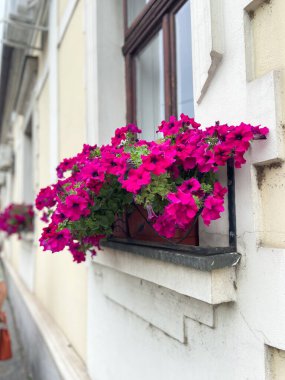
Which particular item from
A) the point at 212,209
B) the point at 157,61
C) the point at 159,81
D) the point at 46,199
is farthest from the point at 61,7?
the point at 212,209

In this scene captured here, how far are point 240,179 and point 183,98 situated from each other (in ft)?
2.86

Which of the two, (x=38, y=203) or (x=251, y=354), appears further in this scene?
(x=38, y=203)

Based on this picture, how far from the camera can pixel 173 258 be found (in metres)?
1.49

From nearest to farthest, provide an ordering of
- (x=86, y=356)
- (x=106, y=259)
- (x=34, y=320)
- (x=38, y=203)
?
(x=38, y=203) → (x=106, y=259) → (x=86, y=356) → (x=34, y=320)

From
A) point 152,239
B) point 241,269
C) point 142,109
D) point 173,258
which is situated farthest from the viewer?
point 142,109

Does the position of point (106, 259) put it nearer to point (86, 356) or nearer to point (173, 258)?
point (173, 258)

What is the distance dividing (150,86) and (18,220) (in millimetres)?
4048

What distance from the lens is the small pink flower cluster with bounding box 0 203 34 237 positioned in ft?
19.6

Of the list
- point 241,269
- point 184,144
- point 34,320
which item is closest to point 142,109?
point 184,144

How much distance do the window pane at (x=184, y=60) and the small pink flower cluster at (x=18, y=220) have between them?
4.36 meters

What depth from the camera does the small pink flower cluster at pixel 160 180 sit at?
1.28m

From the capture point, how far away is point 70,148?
350 cm

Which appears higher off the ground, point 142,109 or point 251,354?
point 142,109

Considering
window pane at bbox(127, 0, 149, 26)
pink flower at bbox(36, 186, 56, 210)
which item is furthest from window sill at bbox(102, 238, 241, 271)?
window pane at bbox(127, 0, 149, 26)
